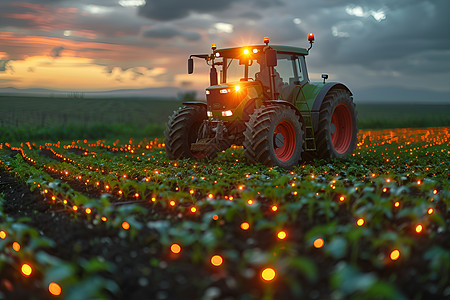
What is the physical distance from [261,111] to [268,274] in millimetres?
6015

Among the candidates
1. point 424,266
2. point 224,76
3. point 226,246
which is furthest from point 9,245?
point 224,76

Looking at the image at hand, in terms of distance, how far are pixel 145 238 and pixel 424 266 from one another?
91.6 inches

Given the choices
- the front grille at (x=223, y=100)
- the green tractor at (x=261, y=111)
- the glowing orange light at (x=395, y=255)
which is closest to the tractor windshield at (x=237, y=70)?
the green tractor at (x=261, y=111)

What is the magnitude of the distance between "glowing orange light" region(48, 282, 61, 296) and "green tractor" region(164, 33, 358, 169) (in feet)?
19.6

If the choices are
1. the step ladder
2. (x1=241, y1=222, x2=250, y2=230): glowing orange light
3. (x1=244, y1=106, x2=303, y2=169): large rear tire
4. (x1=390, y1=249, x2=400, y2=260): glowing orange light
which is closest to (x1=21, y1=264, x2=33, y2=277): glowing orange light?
(x1=241, y1=222, x2=250, y2=230): glowing orange light

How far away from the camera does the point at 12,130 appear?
768 inches

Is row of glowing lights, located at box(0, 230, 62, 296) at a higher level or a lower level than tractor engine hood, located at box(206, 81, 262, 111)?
lower

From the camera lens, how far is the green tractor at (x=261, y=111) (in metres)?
8.97

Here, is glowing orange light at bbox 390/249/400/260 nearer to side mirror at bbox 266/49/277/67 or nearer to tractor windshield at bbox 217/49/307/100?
side mirror at bbox 266/49/277/67

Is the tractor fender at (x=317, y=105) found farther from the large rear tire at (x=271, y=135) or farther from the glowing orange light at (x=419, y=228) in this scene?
the glowing orange light at (x=419, y=228)

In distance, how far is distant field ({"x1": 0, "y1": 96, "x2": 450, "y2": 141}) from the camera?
20.0 m

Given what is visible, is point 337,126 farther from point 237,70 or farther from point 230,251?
point 230,251

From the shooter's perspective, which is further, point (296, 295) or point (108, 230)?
point (108, 230)

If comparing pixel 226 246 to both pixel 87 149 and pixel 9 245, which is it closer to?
pixel 9 245
